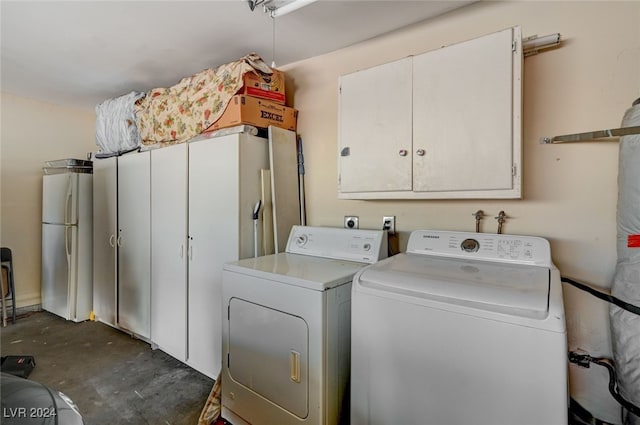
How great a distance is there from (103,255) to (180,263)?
136 centimetres

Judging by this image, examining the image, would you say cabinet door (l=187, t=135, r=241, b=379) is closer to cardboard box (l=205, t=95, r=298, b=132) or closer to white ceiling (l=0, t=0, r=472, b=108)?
cardboard box (l=205, t=95, r=298, b=132)

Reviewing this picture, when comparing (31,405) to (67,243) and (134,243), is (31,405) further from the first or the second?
(67,243)

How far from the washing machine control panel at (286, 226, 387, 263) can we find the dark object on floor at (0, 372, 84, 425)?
137 centimetres

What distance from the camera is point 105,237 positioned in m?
3.21

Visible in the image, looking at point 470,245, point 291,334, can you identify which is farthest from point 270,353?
point 470,245

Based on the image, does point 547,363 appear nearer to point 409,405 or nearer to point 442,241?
point 409,405

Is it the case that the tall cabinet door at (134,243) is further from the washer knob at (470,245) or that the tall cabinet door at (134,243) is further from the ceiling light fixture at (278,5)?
the washer knob at (470,245)

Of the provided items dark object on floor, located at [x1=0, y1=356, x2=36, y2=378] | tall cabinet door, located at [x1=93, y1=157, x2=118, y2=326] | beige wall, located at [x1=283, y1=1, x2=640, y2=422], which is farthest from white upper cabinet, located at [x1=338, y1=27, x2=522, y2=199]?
dark object on floor, located at [x1=0, y1=356, x2=36, y2=378]

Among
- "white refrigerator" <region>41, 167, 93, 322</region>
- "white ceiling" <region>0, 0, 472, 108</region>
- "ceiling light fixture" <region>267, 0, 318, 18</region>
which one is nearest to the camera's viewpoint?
"ceiling light fixture" <region>267, 0, 318, 18</region>

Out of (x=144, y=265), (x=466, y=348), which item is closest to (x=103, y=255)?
(x=144, y=265)

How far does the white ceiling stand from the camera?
70.8 inches

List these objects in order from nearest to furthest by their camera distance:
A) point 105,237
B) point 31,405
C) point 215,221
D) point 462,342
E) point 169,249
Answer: point 31,405 < point 462,342 < point 215,221 < point 169,249 < point 105,237

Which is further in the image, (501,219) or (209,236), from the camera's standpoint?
(209,236)

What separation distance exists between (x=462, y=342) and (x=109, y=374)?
252 centimetres
